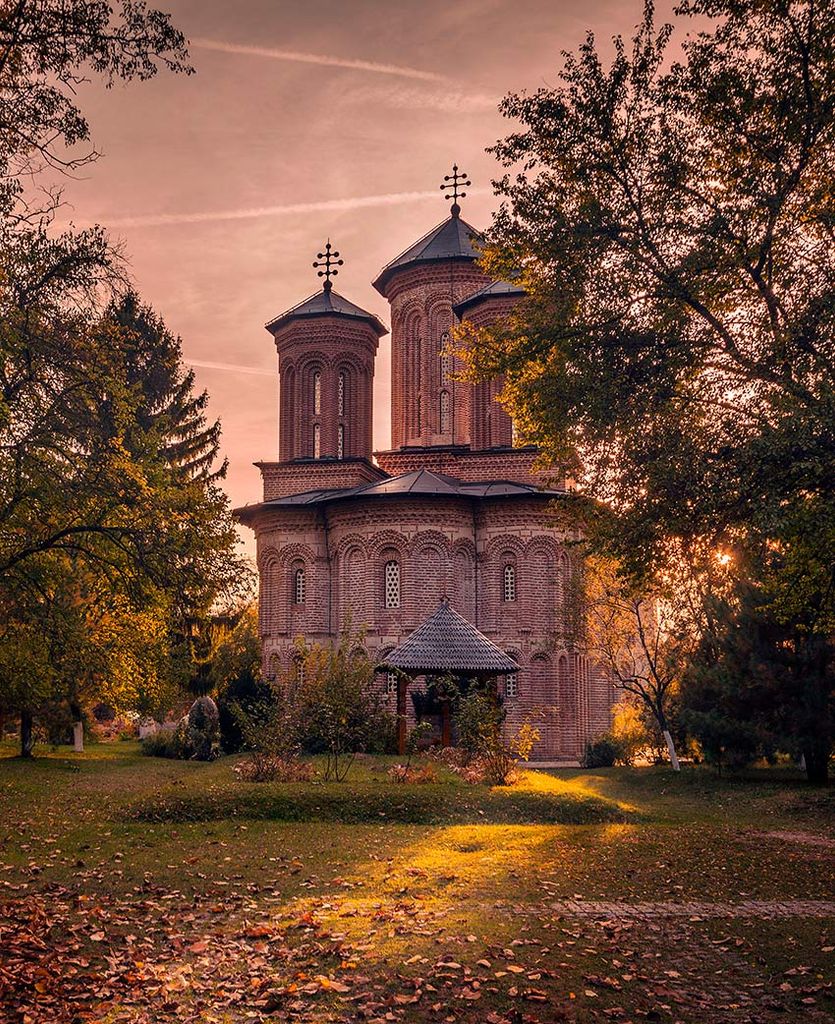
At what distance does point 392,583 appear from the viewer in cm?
3019

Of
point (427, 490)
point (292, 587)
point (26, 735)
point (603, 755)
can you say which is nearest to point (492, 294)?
point (427, 490)

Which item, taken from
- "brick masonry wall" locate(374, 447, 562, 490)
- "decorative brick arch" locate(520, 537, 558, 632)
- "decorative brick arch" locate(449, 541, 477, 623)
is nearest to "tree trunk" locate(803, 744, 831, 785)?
"decorative brick arch" locate(520, 537, 558, 632)

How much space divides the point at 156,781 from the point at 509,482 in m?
16.8

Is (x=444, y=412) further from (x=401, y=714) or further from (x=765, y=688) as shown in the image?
(x=765, y=688)

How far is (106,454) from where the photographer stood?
11844 millimetres

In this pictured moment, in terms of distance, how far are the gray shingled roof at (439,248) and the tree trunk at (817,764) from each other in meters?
23.1

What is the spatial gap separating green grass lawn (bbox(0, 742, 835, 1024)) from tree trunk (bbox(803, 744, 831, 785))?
14.3 ft

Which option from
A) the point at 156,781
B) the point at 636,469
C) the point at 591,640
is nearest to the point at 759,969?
the point at 636,469

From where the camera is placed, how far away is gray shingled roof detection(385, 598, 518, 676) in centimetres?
2170

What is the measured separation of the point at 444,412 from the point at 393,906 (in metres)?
29.5

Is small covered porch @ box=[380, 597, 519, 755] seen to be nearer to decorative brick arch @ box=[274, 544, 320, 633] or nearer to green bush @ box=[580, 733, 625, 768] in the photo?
green bush @ box=[580, 733, 625, 768]

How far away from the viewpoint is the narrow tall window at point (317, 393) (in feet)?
122

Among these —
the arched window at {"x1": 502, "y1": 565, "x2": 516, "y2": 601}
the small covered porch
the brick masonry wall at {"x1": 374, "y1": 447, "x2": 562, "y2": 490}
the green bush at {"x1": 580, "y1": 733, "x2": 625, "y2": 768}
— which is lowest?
the green bush at {"x1": 580, "y1": 733, "x2": 625, "y2": 768}

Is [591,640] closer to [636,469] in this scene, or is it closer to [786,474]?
[636,469]
